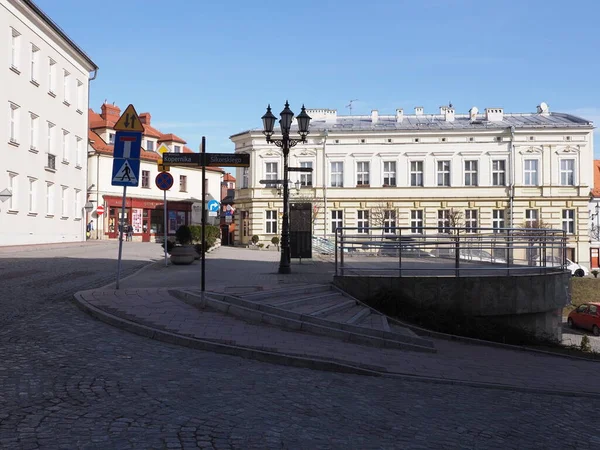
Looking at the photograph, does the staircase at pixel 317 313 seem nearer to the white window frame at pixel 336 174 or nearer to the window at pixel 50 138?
the window at pixel 50 138

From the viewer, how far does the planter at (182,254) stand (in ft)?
65.5

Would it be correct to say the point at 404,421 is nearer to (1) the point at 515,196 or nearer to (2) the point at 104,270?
(2) the point at 104,270

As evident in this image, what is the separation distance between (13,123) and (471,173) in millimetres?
35957

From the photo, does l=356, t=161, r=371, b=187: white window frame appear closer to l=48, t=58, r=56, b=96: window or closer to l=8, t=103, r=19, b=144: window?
l=48, t=58, r=56, b=96: window

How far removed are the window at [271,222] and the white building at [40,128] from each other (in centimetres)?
1643

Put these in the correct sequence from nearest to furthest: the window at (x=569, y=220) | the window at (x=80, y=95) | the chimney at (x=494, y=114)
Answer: the window at (x=80, y=95) < the window at (x=569, y=220) < the chimney at (x=494, y=114)

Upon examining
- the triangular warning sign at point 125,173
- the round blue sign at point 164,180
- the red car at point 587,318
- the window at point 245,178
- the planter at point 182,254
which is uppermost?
the window at point 245,178

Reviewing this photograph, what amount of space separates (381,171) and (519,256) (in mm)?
39118

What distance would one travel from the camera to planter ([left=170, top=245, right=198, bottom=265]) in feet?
65.5

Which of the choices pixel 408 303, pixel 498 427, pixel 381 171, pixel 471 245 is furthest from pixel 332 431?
pixel 381 171

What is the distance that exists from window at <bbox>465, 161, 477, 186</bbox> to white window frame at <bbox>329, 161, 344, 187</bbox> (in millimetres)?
10545

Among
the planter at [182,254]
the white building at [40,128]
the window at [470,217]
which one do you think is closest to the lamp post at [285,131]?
the planter at [182,254]

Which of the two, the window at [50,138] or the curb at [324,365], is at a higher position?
the window at [50,138]

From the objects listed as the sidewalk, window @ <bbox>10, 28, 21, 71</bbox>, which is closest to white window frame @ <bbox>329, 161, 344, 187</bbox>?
window @ <bbox>10, 28, 21, 71</bbox>
